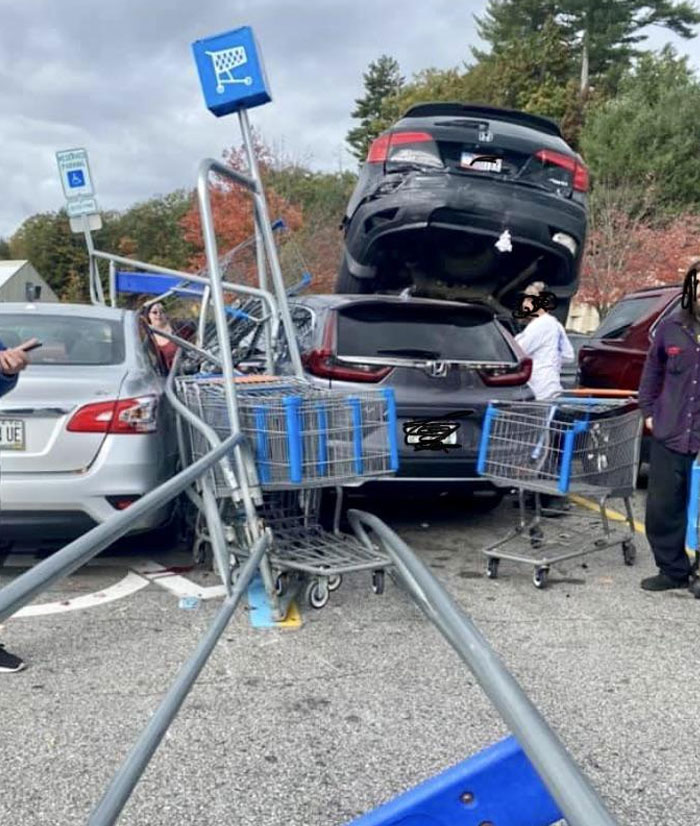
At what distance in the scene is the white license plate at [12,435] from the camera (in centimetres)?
441

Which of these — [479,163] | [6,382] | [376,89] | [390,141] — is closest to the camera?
[6,382]

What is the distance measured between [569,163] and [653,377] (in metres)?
2.65

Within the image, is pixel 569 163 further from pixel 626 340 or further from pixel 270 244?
pixel 270 244

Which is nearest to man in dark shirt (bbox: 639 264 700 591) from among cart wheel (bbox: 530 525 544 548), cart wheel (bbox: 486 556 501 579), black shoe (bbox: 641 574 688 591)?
black shoe (bbox: 641 574 688 591)

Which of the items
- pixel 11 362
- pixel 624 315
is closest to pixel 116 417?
pixel 11 362


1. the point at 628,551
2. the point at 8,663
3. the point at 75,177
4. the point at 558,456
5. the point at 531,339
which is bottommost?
the point at 628,551

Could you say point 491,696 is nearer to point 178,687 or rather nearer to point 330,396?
point 178,687

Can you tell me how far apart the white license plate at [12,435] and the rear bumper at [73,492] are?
6.0 inches

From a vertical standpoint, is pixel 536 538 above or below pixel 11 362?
below

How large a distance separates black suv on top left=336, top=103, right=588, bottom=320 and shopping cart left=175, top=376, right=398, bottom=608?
2.37 meters

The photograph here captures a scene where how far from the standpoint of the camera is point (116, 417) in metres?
4.58

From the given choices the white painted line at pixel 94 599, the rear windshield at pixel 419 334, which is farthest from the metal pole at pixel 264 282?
the white painted line at pixel 94 599

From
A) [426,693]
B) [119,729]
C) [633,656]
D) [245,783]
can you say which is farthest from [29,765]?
[633,656]

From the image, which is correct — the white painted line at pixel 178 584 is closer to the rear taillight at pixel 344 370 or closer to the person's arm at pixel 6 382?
the rear taillight at pixel 344 370
